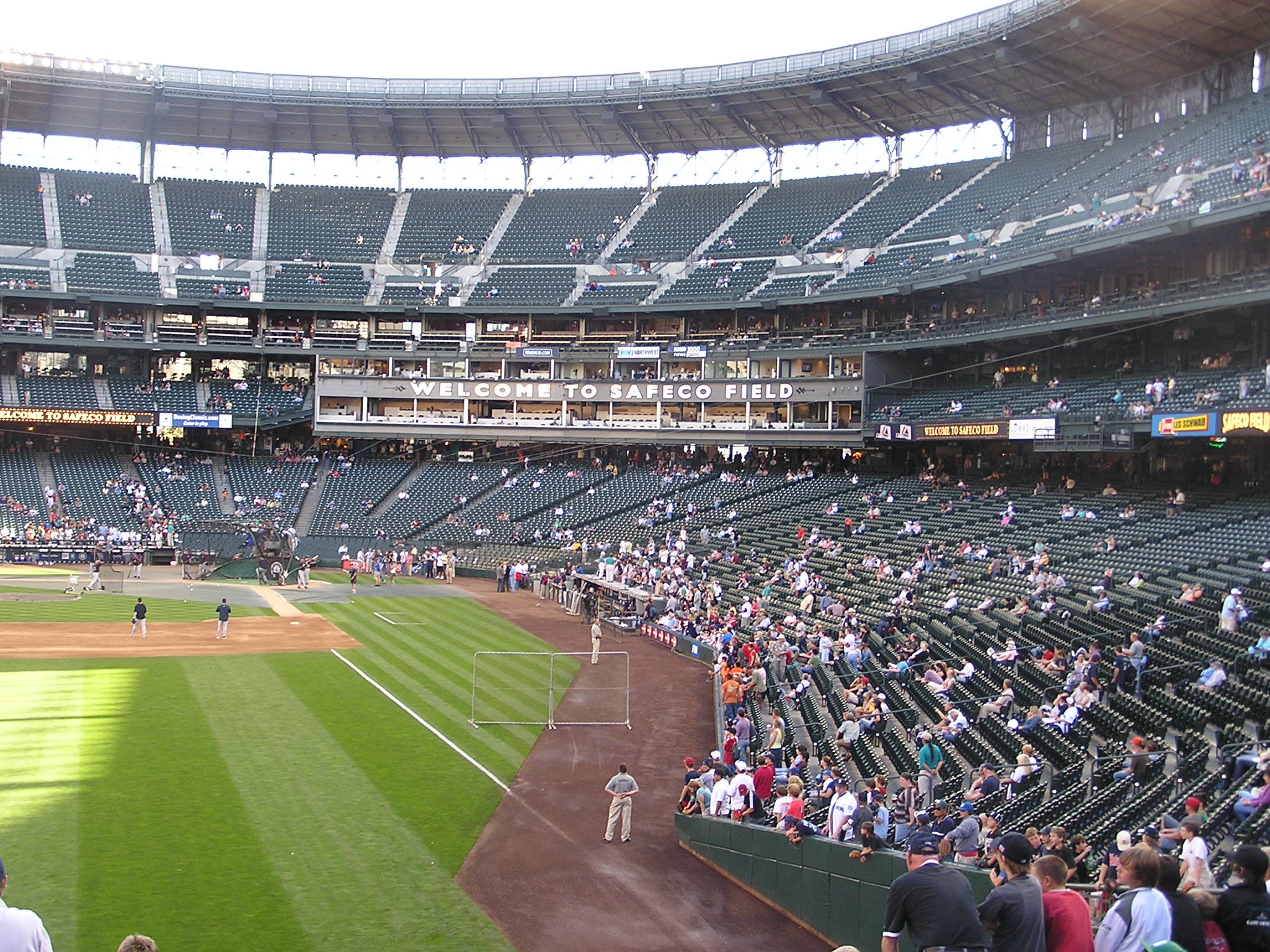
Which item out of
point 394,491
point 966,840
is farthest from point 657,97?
point 966,840

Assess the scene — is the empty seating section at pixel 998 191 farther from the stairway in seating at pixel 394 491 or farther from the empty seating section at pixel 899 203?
the stairway in seating at pixel 394 491

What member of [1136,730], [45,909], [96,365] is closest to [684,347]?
[96,365]

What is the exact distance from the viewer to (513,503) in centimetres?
5916

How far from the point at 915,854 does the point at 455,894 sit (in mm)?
9235

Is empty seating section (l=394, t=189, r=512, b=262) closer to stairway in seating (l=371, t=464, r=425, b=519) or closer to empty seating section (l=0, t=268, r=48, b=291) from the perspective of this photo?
stairway in seating (l=371, t=464, r=425, b=519)

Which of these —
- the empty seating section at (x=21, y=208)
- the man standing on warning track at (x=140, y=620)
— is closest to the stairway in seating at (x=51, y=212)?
the empty seating section at (x=21, y=208)

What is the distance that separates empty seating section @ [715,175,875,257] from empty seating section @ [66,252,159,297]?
34.6 m

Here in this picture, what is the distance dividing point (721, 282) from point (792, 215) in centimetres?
666

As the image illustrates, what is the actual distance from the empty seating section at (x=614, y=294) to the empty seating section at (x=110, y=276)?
25.8 meters

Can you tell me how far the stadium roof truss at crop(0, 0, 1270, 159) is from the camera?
1907 inches

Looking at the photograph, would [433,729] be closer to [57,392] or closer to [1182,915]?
[1182,915]

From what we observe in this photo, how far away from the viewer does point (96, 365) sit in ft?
218

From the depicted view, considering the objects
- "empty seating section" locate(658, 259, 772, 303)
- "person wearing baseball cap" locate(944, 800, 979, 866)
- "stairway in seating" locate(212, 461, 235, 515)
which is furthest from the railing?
"person wearing baseball cap" locate(944, 800, 979, 866)

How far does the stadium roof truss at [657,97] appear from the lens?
48.4 metres
